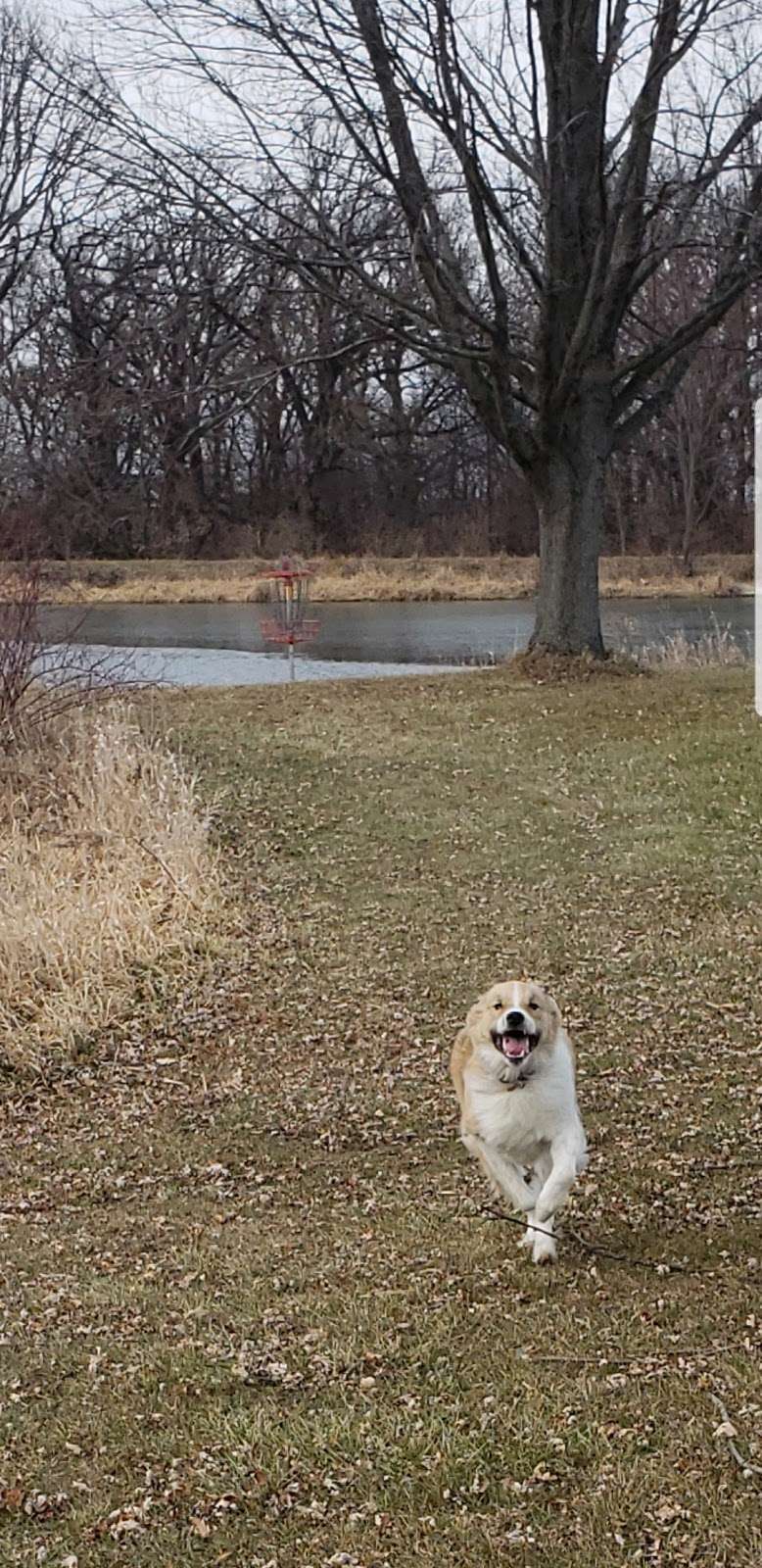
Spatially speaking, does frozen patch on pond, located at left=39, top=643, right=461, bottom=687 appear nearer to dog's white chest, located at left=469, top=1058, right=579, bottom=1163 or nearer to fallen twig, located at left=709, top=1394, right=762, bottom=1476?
dog's white chest, located at left=469, top=1058, right=579, bottom=1163

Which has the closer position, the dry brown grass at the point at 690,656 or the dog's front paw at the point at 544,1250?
the dog's front paw at the point at 544,1250

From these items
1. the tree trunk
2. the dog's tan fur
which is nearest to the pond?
the tree trunk

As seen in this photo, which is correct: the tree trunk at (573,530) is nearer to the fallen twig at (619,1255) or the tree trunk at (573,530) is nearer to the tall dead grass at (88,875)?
the tall dead grass at (88,875)

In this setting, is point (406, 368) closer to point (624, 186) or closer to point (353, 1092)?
point (624, 186)

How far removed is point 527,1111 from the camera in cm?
432

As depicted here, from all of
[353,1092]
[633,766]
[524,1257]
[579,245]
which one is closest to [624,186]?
[579,245]

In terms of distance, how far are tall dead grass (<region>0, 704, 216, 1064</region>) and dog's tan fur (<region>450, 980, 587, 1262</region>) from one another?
280 cm

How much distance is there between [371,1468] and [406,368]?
39250 mm

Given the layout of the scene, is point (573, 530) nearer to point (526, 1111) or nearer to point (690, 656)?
point (690, 656)

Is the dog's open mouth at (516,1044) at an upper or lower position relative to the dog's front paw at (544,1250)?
upper

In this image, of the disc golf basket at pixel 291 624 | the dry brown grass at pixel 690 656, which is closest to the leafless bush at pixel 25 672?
the disc golf basket at pixel 291 624

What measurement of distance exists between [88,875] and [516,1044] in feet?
15.7

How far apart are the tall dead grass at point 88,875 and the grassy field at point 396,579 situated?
2069 centimetres

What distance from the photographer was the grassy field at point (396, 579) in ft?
108
